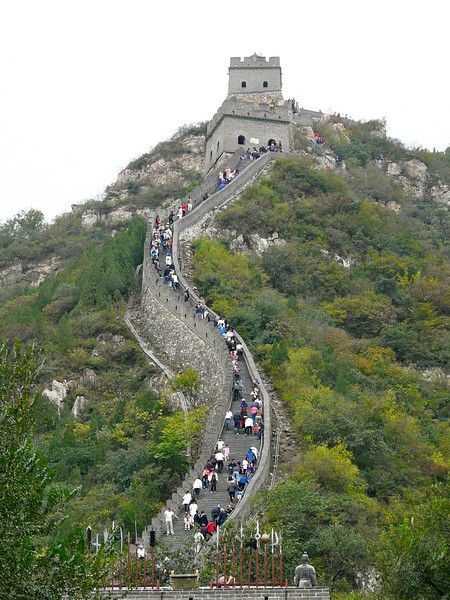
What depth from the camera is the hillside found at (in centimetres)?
3388

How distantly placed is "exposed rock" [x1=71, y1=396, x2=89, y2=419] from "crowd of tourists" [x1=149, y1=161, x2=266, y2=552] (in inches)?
217

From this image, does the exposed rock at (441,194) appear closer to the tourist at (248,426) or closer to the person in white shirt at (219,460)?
the tourist at (248,426)

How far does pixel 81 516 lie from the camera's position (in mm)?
36781

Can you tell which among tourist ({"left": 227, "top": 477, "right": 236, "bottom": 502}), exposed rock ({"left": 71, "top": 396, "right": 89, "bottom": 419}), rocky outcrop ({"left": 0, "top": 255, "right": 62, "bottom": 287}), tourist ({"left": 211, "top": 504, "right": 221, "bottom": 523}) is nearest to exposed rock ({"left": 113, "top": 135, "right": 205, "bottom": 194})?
rocky outcrop ({"left": 0, "top": 255, "right": 62, "bottom": 287})

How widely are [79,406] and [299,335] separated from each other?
9.31m

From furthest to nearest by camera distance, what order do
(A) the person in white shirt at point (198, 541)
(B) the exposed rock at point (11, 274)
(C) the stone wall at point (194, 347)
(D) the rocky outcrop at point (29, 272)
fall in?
(B) the exposed rock at point (11, 274) → (D) the rocky outcrop at point (29, 272) → (C) the stone wall at point (194, 347) → (A) the person in white shirt at point (198, 541)

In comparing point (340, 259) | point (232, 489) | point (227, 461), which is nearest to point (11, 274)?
point (340, 259)

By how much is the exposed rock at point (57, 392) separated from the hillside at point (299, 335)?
0.24 ft

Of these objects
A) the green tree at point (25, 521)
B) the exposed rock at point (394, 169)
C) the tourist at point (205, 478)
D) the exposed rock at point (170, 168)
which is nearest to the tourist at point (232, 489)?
the tourist at point (205, 478)

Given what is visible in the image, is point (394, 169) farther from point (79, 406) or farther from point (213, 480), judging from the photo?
point (213, 480)

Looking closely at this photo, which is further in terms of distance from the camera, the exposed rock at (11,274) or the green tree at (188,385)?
the exposed rock at (11,274)

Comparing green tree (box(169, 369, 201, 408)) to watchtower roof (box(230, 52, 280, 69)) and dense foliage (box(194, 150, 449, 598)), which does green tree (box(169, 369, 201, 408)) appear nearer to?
dense foliage (box(194, 150, 449, 598))

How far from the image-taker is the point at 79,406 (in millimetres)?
50094

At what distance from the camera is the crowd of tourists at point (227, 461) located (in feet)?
106
